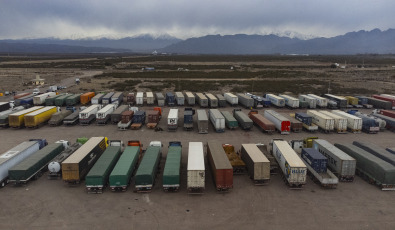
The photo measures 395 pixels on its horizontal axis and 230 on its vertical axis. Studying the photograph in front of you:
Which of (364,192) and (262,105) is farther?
(262,105)

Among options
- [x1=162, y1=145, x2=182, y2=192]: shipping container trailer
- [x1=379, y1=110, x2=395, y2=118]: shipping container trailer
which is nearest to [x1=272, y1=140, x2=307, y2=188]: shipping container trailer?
[x1=162, y1=145, x2=182, y2=192]: shipping container trailer

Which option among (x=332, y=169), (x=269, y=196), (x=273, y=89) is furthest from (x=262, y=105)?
(x=269, y=196)

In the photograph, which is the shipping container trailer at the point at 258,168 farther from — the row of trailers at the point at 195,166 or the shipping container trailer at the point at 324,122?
the shipping container trailer at the point at 324,122

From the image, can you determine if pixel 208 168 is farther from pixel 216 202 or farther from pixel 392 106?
pixel 392 106

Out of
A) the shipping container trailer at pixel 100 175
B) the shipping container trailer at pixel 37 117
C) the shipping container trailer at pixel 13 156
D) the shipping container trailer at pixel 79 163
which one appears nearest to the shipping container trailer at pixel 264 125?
the shipping container trailer at pixel 100 175

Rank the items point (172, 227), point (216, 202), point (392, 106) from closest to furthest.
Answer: point (172, 227)
point (216, 202)
point (392, 106)

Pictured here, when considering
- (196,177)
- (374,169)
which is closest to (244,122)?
(374,169)

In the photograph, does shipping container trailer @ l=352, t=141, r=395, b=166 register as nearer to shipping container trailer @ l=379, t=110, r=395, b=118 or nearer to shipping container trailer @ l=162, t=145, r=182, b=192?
shipping container trailer @ l=162, t=145, r=182, b=192
